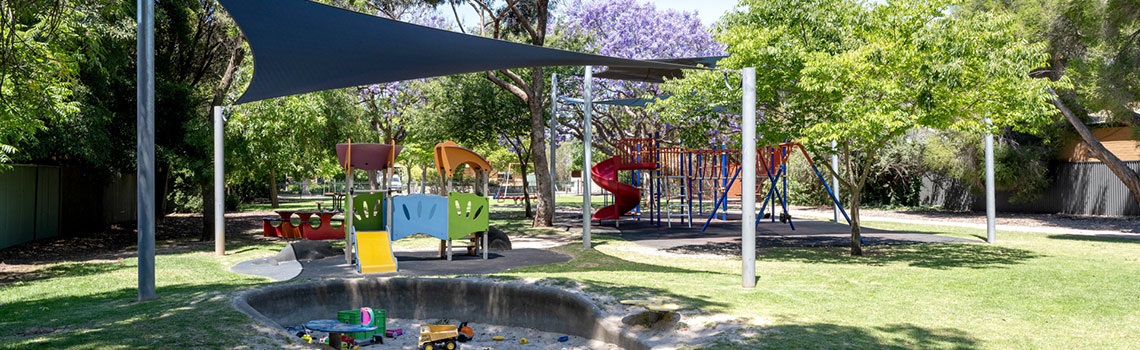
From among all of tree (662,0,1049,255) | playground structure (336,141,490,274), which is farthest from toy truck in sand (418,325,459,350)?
tree (662,0,1049,255)

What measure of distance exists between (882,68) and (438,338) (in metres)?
6.82

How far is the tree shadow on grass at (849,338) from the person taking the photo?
16.1ft

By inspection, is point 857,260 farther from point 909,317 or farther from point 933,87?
point 909,317

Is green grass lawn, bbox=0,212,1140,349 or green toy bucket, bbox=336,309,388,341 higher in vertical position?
green grass lawn, bbox=0,212,1140,349

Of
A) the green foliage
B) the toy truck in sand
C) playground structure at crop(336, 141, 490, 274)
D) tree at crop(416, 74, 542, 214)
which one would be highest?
tree at crop(416, 74, 542, 214)

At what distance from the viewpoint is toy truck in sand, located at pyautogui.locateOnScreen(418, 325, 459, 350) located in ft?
20.3

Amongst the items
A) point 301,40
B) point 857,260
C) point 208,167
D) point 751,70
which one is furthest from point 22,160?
point 857,260

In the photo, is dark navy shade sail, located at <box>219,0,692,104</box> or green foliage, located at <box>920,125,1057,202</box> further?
green foliage, located at <box>920,125,1057,202</box>

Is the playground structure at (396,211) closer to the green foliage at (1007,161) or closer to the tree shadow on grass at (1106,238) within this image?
the tree shadow on grass at (1106,238)

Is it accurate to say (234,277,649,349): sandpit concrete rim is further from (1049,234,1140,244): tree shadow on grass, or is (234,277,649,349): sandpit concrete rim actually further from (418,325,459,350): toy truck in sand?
(1049,234,1140,244): tree shadow on grass

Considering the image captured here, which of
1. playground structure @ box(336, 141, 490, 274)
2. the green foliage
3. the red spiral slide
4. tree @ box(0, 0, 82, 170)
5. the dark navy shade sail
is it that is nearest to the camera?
Result: the dark navy shade sail

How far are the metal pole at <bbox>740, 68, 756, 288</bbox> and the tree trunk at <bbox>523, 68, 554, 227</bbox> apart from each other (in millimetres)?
10963

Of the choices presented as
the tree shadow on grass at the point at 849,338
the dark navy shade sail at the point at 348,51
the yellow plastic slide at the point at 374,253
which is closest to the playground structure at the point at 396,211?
the yellow plastic slide at the point at 374,253

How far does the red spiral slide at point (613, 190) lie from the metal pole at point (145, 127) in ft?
44.7
